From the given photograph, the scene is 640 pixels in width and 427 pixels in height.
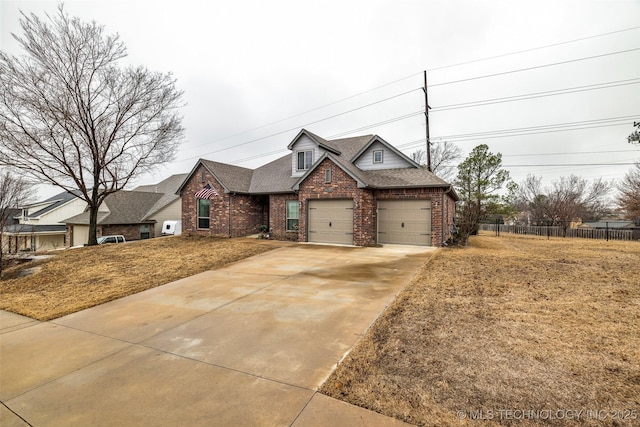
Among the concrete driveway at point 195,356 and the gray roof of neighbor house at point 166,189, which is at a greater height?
the gray roof of neighbor house at point 166,189

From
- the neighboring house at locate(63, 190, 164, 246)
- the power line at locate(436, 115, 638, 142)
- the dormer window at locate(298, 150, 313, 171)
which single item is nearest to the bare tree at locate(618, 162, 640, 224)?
the power line at locate(436, 115, 638, 142)

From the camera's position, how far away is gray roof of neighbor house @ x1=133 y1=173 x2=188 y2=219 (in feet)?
89.3

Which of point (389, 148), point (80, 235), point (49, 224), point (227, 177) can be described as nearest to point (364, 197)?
point (389, 148)

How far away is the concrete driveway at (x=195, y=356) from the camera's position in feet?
8.04

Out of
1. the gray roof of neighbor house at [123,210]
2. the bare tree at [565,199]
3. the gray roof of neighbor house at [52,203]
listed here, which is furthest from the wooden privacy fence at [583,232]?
the gray roof of neighbor house at [52,203]

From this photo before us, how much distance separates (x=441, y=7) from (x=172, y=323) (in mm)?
15271

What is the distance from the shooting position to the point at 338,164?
41.7 ft

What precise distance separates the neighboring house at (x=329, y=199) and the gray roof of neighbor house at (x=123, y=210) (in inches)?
474

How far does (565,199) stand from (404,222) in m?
28.0

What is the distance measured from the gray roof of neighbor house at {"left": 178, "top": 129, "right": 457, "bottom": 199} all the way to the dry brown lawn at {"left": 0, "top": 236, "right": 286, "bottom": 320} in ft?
16.0

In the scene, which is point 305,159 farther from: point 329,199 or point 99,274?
point 99,274

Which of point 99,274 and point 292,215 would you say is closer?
point 99,274

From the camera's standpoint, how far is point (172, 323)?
179 inches

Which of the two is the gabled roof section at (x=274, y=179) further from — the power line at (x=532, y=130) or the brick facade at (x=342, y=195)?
the power line at (x=532, y=130)
